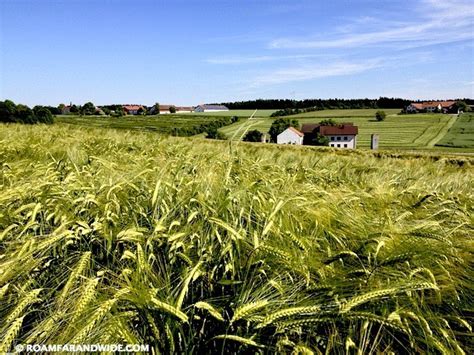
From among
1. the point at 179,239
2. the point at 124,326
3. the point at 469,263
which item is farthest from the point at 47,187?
the point at 469,263

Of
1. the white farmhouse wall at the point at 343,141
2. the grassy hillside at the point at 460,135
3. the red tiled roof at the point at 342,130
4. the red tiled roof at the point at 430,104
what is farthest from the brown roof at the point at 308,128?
the red tiled roof at the point at 430,104

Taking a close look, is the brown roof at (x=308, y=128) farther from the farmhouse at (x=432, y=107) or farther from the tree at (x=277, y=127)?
the farmhouse at (x=432, y=107)

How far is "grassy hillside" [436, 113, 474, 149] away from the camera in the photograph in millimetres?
58612

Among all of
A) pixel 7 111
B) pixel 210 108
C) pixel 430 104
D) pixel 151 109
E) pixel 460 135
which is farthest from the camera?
pixel 210 108

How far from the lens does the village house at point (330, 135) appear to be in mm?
72688

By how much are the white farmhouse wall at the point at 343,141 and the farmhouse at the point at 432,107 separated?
45933 millimetres

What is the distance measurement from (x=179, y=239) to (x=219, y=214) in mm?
217

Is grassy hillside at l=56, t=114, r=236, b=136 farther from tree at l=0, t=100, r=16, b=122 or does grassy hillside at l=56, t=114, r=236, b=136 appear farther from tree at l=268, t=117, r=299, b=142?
tree at l=268, t=117, r=299, b=142

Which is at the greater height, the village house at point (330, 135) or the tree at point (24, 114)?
the tree at point (24, 114)

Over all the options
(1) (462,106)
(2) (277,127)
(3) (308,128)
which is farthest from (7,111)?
(1) (462,106)

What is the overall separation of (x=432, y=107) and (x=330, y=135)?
2337 inches

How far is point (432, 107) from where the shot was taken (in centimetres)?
11656

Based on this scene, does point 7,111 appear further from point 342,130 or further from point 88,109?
point 88,109

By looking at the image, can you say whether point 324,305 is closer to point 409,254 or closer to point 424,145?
point 409,254
